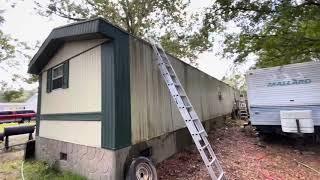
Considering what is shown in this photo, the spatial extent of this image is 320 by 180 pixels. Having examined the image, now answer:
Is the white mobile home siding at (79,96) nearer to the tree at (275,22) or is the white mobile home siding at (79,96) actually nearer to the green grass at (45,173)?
the green grass at (45,173)

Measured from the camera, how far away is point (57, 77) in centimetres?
791

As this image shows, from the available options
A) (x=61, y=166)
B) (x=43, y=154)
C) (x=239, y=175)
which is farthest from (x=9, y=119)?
(x=239, y=175)

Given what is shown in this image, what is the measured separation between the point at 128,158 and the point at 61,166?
259 centimetres

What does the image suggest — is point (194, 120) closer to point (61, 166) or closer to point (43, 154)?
point (61, 166)

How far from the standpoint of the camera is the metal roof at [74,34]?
5.18 m

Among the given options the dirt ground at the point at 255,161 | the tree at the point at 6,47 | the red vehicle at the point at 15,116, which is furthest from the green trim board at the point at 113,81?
the red vehicle at the point at 15,116

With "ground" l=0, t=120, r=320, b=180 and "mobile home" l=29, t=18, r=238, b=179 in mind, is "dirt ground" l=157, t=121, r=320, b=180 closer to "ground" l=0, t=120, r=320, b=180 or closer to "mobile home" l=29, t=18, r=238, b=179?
"ground" l=0, t=120, r=320, b=180

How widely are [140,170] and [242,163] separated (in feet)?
10.7

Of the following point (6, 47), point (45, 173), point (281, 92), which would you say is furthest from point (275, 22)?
point (6, 47)

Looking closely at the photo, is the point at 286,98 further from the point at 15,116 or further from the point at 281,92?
the point at 15,116

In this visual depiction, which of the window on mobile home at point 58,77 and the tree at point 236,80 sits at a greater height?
the tree at point 236,80

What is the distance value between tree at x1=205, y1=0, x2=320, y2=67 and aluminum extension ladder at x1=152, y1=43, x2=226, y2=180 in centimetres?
418

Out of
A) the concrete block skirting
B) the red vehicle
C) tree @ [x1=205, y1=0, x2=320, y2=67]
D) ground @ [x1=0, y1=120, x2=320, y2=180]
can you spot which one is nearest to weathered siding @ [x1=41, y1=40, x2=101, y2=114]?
the concrete block skirting

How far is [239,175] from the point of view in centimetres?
579
